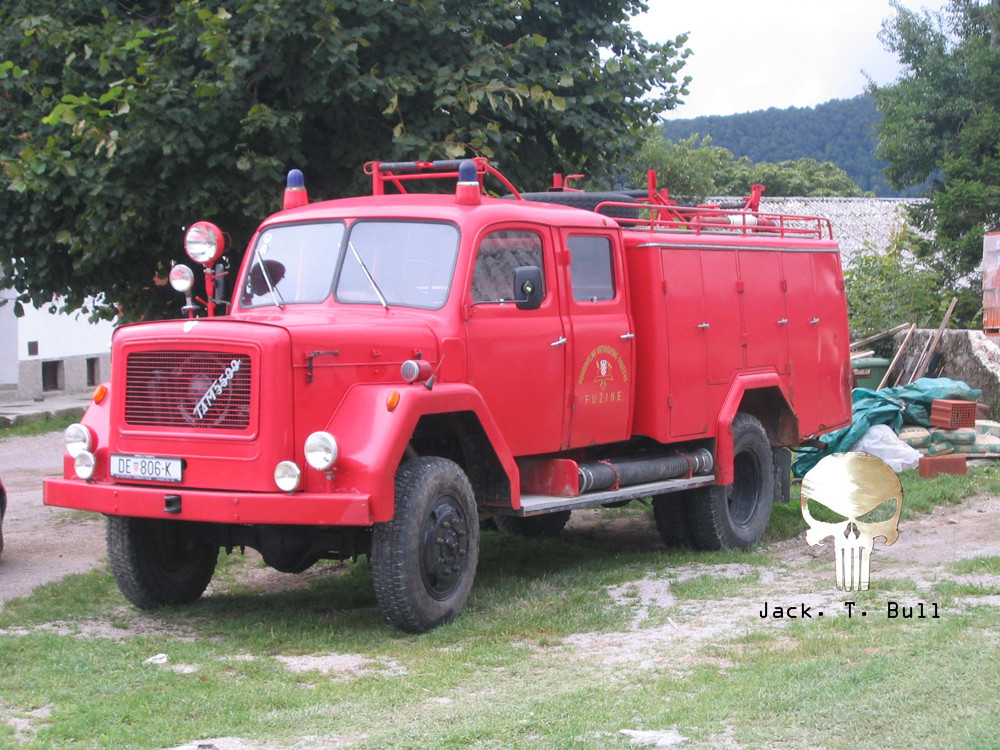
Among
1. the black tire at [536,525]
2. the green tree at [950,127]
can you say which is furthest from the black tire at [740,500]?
the green tree at [950,127]

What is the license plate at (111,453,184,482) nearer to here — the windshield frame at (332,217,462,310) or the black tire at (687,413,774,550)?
the windshield frame at (332,217,462,310)

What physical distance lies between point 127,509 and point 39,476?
933cm

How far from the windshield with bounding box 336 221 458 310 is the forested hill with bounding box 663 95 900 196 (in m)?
82.3

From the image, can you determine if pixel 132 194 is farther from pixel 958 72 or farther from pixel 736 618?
pixel 958 72

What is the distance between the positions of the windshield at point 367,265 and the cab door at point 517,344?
0.80 feet

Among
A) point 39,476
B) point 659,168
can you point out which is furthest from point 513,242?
point 659,168

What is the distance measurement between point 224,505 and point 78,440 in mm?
1243

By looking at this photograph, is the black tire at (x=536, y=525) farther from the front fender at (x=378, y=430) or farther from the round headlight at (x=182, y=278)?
the round headlight at (x=182, y=278)

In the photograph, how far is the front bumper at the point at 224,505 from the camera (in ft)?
21.3

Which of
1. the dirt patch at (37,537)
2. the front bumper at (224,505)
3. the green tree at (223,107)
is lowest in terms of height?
the dirt patch at (37,537)

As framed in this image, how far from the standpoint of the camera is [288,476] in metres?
6.61

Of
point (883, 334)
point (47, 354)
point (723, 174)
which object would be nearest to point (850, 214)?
→ point (723, 174)

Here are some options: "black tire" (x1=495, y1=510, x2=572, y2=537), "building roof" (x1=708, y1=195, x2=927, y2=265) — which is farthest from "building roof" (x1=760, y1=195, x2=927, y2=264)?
"black tire" (x1=495, y1=510, x2=572, y2=537)

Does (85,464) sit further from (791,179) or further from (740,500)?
(791,179)
